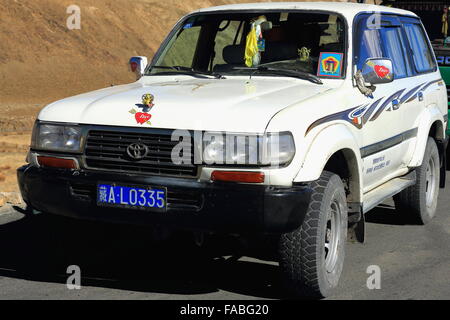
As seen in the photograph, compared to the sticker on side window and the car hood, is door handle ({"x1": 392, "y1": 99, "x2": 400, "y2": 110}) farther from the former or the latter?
the car hood

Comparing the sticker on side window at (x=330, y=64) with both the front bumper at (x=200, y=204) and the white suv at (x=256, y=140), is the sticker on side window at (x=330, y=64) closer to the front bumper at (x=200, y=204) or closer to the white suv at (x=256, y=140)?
the white suv at (x=256, y=140)

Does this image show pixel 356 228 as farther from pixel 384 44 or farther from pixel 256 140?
pixel 384 44

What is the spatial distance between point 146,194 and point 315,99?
127 cm

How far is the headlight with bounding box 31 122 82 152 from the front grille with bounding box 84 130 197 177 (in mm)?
100

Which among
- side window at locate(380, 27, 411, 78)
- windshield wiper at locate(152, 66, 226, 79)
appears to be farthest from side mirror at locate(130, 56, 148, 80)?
side window at locate(380, 27, 411, 78)

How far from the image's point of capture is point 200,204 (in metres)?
4.88

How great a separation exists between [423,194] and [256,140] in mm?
3160

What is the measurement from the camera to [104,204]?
5.08 m

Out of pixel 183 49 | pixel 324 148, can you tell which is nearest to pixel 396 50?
pixel 183 49

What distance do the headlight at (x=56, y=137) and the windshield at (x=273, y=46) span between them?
1476 millimetres

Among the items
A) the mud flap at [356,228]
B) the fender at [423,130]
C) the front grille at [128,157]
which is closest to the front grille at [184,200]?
the front grille at [128,157]

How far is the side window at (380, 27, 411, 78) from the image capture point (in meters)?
6.88
